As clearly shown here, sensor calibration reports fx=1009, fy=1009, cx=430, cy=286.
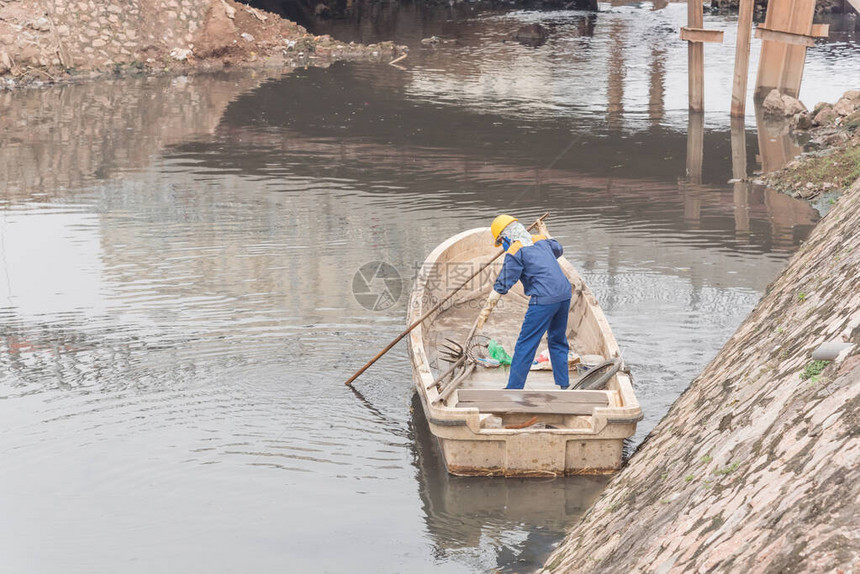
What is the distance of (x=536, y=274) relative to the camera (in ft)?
30.0

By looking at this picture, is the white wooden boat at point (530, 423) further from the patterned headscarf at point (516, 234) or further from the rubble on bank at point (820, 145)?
the rubble on bank at point (820, 145)

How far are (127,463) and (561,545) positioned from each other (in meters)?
3.84

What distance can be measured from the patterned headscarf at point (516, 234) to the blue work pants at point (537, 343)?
0.64 meters

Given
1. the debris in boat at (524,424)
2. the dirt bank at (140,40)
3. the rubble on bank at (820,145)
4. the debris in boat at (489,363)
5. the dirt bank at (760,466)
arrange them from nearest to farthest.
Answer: the dirt bank at (760,466), the debris in boat at (524,424), the debris in boat at (489,363), the rubble on bank at (820,145), the dirt bank at (140,40)

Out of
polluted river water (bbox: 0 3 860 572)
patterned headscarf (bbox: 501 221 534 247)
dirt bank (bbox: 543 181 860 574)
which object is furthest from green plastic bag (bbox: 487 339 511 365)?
dirt bank (bbox: 543 181 860 574)

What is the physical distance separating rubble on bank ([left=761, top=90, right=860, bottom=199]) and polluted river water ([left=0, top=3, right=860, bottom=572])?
0.76 m

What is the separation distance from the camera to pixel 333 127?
2242 centimetres

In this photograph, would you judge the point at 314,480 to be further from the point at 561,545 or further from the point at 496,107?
the point at 496,107

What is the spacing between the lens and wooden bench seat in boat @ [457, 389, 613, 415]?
8359mm

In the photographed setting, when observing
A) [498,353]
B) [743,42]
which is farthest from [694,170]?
[498,353]

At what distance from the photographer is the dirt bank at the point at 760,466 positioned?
15.0 feet

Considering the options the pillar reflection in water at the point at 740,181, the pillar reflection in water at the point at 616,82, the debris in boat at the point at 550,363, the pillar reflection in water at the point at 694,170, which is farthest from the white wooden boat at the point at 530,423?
the pillar reflection in water at the point at 616,82

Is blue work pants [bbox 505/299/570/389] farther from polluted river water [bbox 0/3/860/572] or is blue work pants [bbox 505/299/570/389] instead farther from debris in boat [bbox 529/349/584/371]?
polluted river water [bbox 0/3/860/572]

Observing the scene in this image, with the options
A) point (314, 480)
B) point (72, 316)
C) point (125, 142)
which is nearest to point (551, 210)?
point (72, 316)
